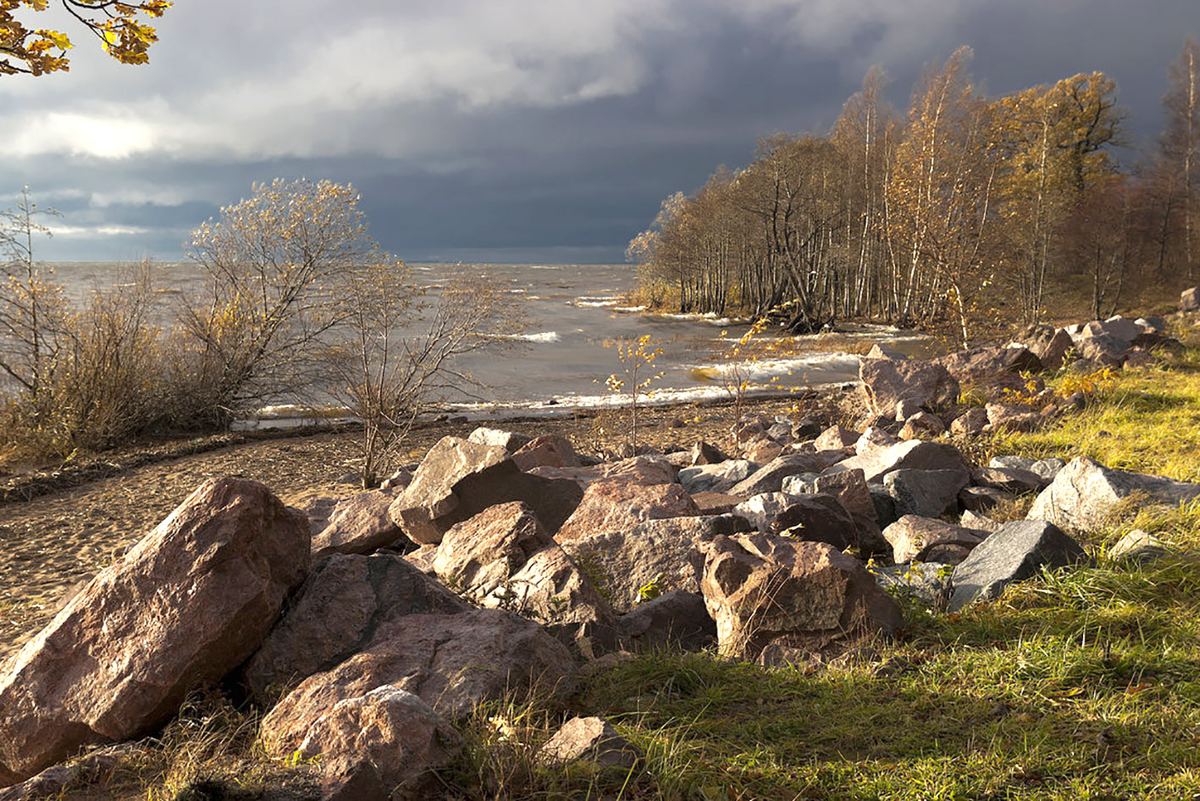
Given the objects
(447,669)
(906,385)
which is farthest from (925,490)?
(906,385)

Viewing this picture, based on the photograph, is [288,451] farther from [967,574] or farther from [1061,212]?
[1061,212]

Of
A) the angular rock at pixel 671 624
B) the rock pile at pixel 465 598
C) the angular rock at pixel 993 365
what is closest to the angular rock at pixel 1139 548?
the rock pile at pixel 465 598

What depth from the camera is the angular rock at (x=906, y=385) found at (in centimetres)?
1125

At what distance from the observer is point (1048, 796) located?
107 inches

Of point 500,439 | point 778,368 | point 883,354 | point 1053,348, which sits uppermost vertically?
point 883,354

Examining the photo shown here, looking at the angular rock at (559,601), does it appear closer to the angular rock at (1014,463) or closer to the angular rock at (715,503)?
the angular rock at (715,503)

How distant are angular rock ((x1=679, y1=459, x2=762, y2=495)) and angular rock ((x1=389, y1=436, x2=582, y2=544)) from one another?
203 cm

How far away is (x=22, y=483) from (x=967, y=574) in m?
12.5

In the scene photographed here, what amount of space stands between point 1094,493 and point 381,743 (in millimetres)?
4908

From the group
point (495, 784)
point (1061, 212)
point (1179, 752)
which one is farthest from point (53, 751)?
point (1061, 212)

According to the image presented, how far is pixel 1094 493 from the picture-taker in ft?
17.3

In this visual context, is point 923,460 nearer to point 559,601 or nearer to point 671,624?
point 671,624

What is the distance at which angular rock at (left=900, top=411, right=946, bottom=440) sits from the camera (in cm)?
959

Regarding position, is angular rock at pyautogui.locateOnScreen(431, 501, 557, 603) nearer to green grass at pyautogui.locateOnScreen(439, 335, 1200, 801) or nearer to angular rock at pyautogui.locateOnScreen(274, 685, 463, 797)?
green grass at pyautogui.locateOnScreen(439, 335, 1200, 801)
